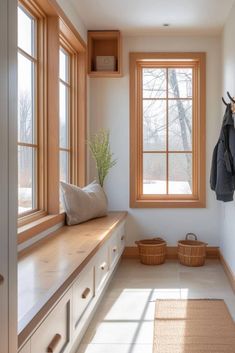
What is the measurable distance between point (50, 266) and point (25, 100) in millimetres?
1383

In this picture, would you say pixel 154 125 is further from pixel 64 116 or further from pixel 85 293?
pixel 85 293

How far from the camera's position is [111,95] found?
4699mm

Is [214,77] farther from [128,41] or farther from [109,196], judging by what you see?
[109,196]

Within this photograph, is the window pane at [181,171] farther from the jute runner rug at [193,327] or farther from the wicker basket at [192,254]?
the jute runner rug at [193,327]

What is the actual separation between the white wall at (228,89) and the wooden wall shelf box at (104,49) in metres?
1.19

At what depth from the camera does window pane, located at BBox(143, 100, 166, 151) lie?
4.77 m

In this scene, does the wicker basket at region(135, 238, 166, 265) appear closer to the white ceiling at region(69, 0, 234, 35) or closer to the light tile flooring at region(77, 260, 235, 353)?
the light tile flooring at region(77, 260, 235, 353)

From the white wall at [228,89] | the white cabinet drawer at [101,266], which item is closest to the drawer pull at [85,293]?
the white cabinet drawer at [101,266]

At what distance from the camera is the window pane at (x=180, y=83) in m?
4.74

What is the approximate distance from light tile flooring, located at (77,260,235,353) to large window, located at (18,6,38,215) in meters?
1.01

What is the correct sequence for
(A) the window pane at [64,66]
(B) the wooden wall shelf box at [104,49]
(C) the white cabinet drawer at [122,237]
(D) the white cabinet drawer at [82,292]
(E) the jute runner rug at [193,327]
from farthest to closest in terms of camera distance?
(B) the wooden wall shelf box at [104,49] → (C) the white cabinet drawer at [122,237] → (A) the window pane at [64,66] → (E) the jute runner rug at [193,327] → (D) the white cabinet drawer at [82,292]

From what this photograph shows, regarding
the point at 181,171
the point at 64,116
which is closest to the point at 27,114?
the point at 64,116

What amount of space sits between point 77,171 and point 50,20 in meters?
1.69

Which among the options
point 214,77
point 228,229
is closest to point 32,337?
point 228,229
